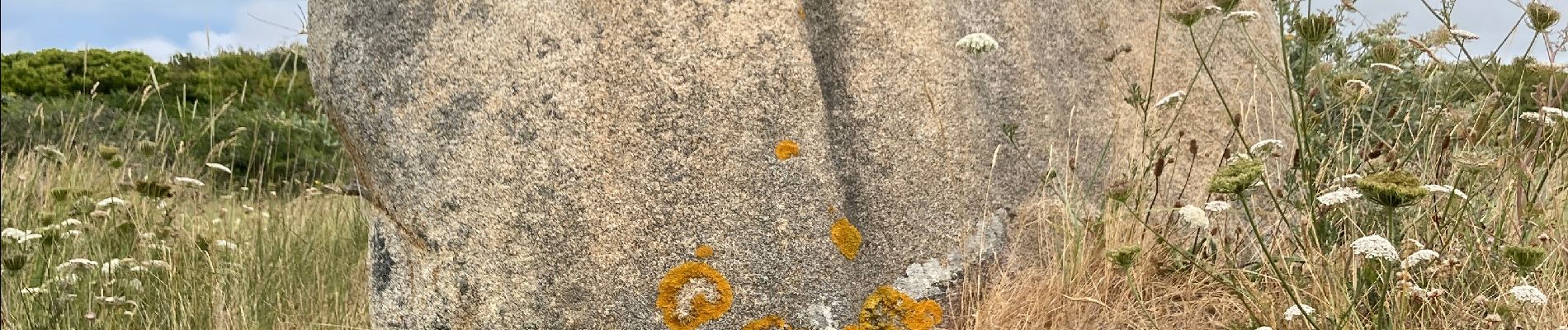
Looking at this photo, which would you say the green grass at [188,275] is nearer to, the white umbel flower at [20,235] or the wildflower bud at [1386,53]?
the white umbel flower at [20,235]

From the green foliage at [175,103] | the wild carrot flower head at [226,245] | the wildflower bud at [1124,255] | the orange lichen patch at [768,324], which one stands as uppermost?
the green foliage at [175,103]

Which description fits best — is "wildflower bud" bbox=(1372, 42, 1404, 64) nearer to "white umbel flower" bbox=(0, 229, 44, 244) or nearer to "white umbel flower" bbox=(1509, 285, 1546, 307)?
"white umbel flower" bbox=(1509, 285, 1546, 307)

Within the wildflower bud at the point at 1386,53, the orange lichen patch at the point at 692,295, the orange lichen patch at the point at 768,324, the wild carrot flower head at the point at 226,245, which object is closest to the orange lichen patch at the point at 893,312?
the orange lichen patch at the point at 768,324

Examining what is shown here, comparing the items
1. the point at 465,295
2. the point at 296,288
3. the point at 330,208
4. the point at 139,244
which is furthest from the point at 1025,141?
the point at 330,208

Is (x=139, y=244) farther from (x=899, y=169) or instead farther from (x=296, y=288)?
(x=899, y=169)

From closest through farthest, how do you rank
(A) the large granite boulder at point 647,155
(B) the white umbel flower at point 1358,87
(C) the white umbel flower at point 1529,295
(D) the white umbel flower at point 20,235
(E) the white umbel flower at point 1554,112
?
(C) the white umbel flower at point 1529,295 → (A) the large granite boulder at point 647,155 → (E) the white umbel flower at point 1554,112 → (B) the white umbel flower at point 1358,87 → (D) the white umbel flower at point 20,235

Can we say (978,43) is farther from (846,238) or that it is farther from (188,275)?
(188,275)

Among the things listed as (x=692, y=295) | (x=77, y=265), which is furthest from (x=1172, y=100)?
(x=77, y=265)
